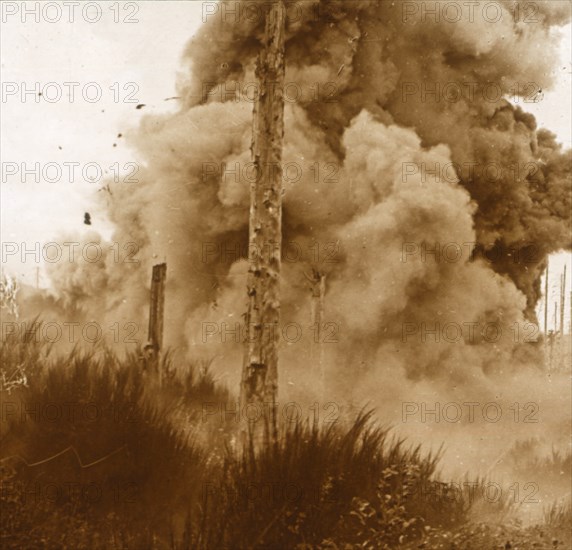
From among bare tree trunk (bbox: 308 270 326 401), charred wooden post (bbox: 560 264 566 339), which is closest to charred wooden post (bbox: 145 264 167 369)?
bare tree trunk (bbox: 308 270 326 401)

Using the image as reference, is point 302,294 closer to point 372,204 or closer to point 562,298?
point 372,204

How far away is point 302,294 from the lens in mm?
6051

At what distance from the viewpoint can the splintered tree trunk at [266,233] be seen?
185 inches

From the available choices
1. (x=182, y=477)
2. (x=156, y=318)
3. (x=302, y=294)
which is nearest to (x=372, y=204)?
(x=302, y=294)

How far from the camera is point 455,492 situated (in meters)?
4.89

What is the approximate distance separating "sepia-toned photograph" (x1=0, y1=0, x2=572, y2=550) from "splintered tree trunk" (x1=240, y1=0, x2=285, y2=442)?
2cm

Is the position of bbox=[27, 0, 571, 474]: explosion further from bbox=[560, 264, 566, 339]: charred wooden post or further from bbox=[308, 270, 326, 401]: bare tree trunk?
bbox=[560, 264, 566, 339]: charred wooden post

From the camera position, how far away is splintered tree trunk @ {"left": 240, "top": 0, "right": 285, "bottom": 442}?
4711 millimetres

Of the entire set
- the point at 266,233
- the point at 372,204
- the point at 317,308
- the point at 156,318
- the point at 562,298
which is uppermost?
the point at 372,204

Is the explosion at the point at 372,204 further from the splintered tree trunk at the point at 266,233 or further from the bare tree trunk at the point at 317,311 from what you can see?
the splintered tree trunk at the point at 266,233

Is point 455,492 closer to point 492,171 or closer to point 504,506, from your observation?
point 504,506

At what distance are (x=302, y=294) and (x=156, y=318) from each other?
141 centimetres

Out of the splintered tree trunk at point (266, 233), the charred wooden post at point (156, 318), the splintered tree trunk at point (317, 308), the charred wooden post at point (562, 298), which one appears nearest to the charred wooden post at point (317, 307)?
the splintered tree trunk at point (317, 308)

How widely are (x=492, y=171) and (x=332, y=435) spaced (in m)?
3.66
